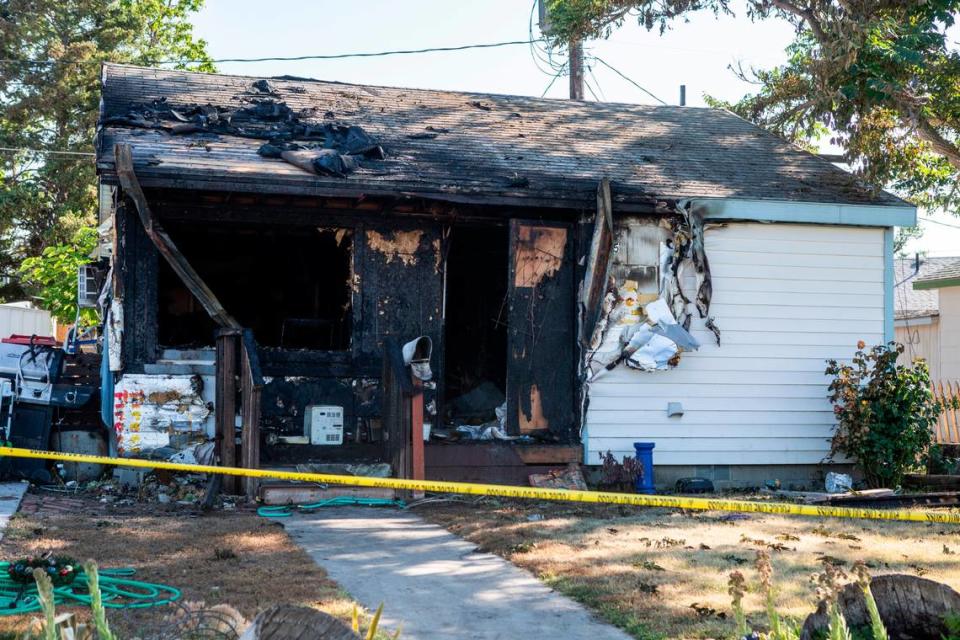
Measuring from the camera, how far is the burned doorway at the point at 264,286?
1528 centimetres

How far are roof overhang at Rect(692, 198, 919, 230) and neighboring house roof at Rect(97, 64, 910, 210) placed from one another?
0.39ft

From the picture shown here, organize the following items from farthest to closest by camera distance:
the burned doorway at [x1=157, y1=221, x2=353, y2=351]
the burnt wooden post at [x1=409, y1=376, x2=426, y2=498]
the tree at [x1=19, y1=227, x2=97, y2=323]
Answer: the tree at [x1=19, y1=227, x2=97, y2=323], the burned doorway at [x1=157, y1=221, x2=353, y2=351], the burnt wooden post at [x1=409, y1=376, x2=426, y2=498]

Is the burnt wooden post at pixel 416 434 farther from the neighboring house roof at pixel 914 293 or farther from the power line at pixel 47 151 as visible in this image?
the power line at pixel 47 151

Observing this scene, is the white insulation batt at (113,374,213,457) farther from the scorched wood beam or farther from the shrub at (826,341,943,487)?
the shrub at (826,341,943,487)

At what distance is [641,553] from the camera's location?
752 cm

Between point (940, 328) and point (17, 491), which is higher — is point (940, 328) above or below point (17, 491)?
above

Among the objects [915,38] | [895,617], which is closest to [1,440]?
[895,617]

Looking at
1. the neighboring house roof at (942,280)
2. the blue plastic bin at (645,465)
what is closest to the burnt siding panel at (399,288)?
the blue plastic bin at (645,465)

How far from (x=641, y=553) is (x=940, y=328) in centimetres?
1917

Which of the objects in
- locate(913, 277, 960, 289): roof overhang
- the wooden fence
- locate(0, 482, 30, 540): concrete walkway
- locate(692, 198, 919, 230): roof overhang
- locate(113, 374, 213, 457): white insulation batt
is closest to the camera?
locate(0, 482, 30, 540): concrete walkway

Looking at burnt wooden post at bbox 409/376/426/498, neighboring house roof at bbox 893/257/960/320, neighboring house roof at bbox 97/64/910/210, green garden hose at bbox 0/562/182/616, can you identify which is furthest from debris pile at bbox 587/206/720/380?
neighboring house roof at bbox 893/257/960/320

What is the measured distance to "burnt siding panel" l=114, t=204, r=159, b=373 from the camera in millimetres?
10773

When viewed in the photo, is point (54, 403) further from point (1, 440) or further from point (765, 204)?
point (765, 204)

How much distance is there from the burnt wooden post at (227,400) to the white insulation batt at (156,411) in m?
0.78
